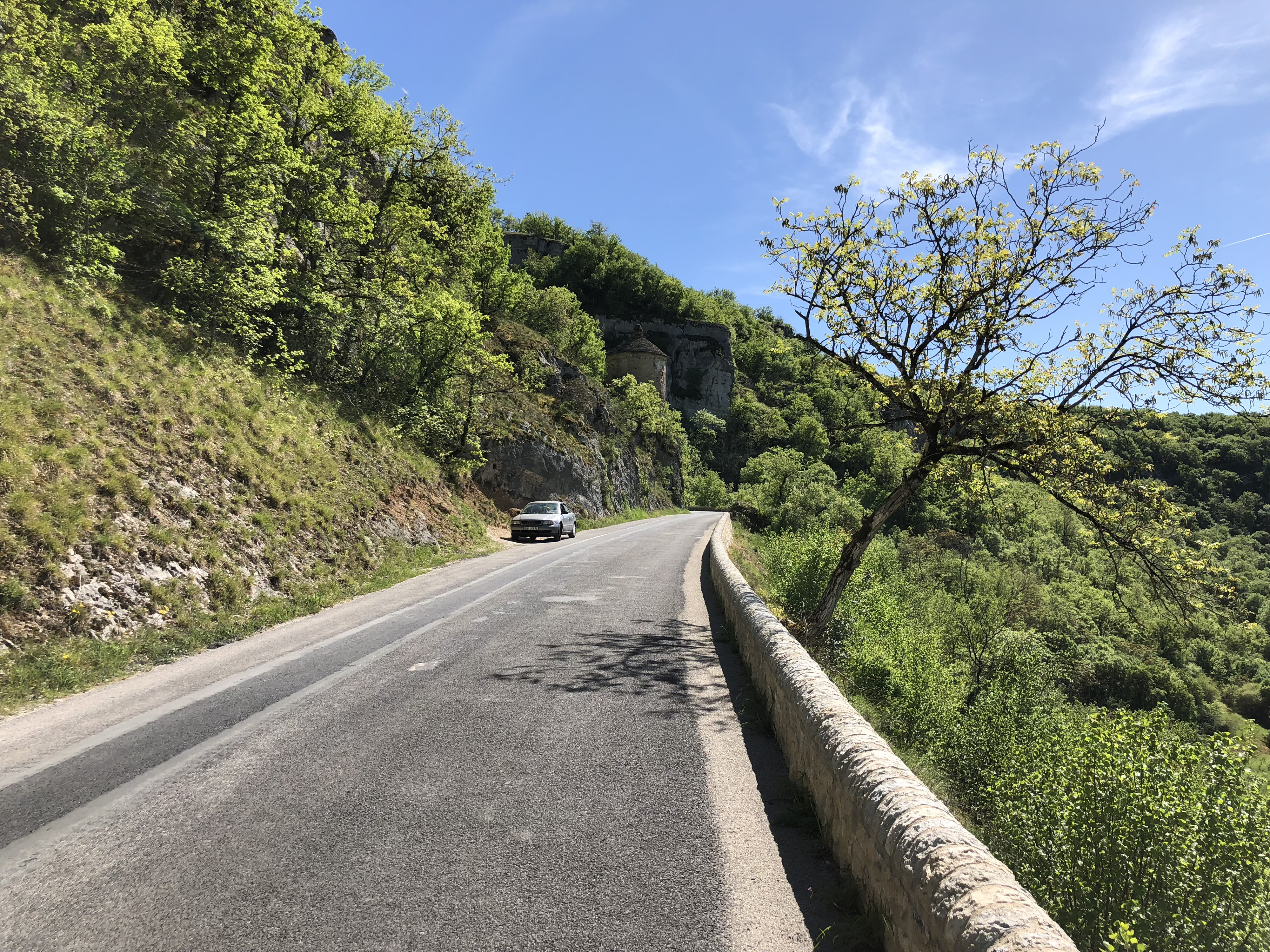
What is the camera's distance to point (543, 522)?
24.5 meters

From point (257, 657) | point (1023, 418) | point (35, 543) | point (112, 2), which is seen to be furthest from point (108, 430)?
point (1023, 418)

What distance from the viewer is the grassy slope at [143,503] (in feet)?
21.0

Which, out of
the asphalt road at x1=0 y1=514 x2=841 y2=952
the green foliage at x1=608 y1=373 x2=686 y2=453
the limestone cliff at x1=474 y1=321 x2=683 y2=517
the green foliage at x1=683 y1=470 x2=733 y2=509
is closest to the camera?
the asphalt road at x1=0 y1=514 x2=841 y2=952

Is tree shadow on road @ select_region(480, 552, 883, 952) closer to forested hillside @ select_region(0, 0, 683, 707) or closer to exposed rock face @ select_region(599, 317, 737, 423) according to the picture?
forested hillside @ select_region(0, 0, 683, 707)

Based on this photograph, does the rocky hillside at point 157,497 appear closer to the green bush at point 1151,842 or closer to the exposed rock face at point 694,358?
the green bush at point 1151,842

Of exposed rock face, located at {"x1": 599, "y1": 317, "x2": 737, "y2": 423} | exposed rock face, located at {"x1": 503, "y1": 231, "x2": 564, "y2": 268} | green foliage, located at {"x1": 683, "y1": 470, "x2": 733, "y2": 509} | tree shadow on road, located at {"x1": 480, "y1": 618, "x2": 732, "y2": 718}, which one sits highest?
exposed rock face, located at {"x1": 503, "y1": 231, "x2": 564, "y2": 268}

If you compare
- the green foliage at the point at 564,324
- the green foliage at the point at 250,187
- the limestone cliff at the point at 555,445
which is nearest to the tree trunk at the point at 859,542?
the green foliage at the point at 250,187

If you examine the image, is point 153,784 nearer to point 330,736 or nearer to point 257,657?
point 330,736

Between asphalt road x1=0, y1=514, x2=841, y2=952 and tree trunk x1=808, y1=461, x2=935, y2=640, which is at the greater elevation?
tree trunk x1=808, y1=461, x2=935, y2=640

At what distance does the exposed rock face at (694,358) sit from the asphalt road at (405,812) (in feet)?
314

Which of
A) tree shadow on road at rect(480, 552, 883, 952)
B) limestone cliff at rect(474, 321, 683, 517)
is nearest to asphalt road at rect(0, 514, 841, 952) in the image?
Answer: tree shadow on road at rect(480, 552, 883, 952)

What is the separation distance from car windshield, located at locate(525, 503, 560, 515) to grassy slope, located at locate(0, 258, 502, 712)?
33.7ft

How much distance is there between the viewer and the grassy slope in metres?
6.41

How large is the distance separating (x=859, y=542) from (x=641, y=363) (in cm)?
6882
